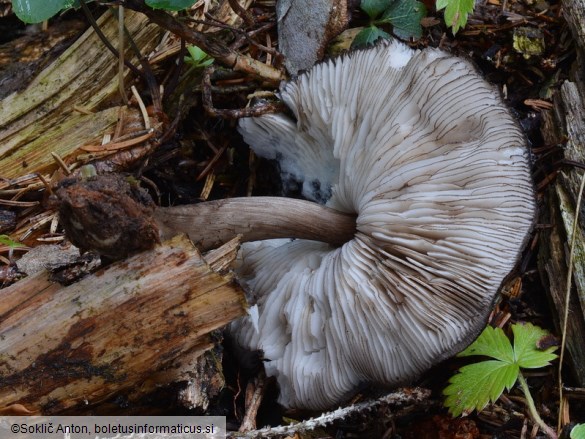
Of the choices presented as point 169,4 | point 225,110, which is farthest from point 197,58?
point 169,4

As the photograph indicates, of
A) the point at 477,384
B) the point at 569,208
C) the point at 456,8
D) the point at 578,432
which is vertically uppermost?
the point at 456,8

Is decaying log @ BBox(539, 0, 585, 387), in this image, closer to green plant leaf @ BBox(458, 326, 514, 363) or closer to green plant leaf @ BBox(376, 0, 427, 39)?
green plant leaf @ BBox(458, 326, 514, 363)

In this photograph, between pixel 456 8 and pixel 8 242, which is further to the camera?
pixel 456 8

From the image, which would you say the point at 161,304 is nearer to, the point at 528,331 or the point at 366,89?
the point at 366,89

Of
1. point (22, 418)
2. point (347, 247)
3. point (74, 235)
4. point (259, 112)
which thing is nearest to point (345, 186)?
point (347, 247)

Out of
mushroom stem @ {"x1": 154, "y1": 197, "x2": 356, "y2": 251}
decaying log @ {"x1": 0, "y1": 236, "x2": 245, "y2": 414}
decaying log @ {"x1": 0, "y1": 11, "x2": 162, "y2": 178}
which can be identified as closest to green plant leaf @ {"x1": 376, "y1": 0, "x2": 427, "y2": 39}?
mushroom stem @ {"x1": 154, "y1": 197, "x2": 356, "y2": 251}

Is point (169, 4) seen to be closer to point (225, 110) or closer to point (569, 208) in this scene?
point (225, 110)
